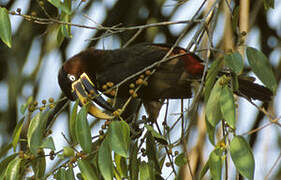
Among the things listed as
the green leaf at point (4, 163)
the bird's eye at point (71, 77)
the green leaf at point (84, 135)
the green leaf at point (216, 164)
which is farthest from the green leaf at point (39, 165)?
the bird's eye at point (71, 77)

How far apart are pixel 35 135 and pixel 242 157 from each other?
69 cm

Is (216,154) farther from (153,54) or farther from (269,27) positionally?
(269,27)

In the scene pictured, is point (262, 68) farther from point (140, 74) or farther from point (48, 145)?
point (140, 74)

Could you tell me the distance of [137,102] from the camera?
299 cm

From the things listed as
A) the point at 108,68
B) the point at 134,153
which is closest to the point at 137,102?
the point at 108,68

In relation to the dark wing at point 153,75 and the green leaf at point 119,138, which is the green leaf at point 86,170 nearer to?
the green leaf at point 119,138

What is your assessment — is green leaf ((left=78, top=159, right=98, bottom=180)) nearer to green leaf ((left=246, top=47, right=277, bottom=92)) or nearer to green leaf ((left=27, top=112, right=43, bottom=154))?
green leaf ((left=27, top=112, right=43, bottom=154))

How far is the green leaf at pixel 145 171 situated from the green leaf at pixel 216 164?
1.01 ft

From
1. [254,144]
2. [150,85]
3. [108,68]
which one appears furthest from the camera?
[254,144]

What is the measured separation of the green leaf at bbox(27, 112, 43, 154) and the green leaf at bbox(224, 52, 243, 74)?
0.67 meters

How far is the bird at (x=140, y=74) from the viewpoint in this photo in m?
2.62

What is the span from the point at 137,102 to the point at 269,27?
3.94 feet

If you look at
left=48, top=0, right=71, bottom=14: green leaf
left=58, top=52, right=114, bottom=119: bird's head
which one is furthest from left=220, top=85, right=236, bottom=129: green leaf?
left=58, top=52, right=114, bottom=119: bird's head

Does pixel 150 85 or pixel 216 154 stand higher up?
pixel 150 85
